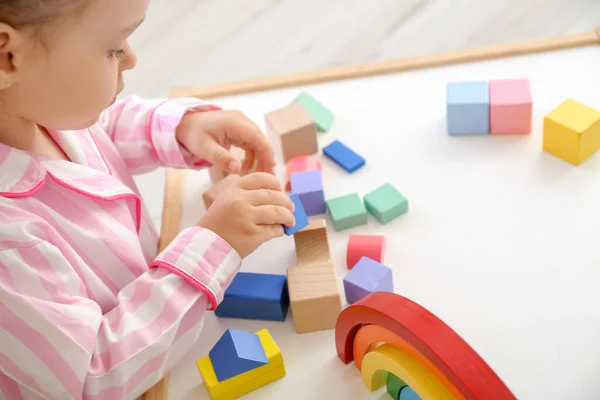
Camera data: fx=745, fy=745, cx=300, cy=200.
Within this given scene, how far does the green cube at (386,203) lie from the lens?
33.1 inches

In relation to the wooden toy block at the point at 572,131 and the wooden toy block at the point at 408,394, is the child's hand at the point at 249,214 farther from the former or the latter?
the wooden toy block at the point at 572,131

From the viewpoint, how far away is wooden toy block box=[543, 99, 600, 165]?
85cm

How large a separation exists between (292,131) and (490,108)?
25 cm

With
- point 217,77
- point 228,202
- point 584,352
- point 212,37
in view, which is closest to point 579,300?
point 584,352

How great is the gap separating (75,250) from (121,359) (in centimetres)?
12

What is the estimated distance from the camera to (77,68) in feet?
2.13

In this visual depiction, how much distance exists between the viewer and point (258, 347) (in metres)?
0.71

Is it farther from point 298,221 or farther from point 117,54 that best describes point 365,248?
point 117,54

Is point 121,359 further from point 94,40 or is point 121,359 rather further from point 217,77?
point 217,77

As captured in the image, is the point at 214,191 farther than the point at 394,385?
Yes

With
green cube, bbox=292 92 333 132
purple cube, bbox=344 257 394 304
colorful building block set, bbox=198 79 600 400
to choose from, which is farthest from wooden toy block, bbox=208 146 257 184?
purple cube, bbox=344 257 394 304

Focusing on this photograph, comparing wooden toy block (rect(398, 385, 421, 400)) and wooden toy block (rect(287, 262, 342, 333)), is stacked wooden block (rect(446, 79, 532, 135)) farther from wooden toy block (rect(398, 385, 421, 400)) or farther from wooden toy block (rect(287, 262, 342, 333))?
wooden toy block (rect(398, 385, 421, 400))

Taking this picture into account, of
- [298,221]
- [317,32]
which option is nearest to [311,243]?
[298,221]

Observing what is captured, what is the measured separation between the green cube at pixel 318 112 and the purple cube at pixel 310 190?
115mm
